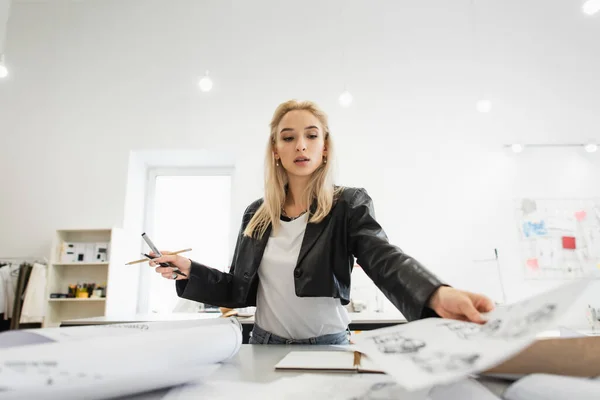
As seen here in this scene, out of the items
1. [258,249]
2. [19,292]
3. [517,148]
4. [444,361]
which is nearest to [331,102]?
[517,148]

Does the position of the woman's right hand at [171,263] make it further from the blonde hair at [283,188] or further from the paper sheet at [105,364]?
the paper sheet at [105,364]

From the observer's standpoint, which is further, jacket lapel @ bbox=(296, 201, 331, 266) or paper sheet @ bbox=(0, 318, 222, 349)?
jacket lapel @ bbox=(296, 201, 331, 266)

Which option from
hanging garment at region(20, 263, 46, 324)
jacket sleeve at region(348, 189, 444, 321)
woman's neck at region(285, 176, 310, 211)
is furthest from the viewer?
hanging garment at region(20, 263, 46, 324)

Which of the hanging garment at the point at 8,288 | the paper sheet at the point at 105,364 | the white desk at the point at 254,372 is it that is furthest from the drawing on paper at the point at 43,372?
the hanging garment at the point at 8,288

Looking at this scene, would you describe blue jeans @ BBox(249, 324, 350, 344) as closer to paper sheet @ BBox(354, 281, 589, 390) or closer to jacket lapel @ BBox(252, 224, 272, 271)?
jacket lapel @ BBox(252, 224, 272, 271)

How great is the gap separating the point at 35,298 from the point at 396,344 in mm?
4326

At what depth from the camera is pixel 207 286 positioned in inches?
45.3

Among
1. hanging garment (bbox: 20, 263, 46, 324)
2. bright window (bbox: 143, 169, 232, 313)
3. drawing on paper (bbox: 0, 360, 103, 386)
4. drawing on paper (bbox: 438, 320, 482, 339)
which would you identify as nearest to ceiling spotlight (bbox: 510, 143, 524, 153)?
bright window (bbox: 143, 169, 232, 313)

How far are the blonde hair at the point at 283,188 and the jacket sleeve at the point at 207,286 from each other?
18cm

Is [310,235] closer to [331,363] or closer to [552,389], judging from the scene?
[331,363]

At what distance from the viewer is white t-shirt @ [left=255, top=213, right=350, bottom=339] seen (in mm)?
1103

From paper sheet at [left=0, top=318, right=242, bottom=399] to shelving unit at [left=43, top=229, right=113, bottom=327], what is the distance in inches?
149

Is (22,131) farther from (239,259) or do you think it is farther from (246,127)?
(239,259)

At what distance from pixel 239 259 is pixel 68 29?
510cm
